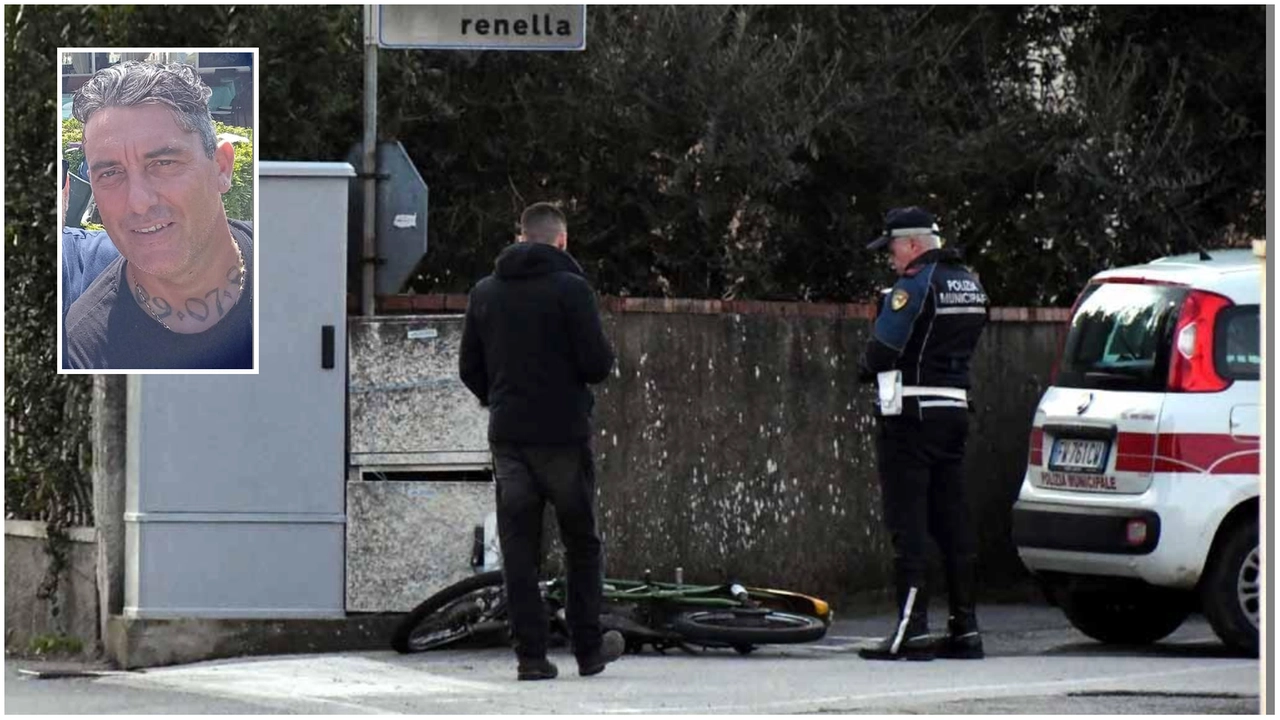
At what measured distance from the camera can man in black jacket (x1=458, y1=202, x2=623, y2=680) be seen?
28.1 feet

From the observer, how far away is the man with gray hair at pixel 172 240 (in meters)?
10.0

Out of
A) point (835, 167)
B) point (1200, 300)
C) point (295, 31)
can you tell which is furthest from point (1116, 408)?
point (295, 31)

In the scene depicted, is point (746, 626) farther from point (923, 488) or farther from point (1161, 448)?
point (1161, 448)

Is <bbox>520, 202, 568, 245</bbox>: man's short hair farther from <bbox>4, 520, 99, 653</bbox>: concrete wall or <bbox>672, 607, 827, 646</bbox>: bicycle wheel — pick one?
<bbox>4, 520, 99, 653</bbox>: concrete wall

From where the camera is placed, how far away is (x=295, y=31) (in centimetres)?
1201

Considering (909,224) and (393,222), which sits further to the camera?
(393,222)

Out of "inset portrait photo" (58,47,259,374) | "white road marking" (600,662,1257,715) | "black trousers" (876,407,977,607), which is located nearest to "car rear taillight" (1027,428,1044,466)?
"black trousers" (876,407,977,607)

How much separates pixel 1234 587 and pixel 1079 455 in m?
0.82

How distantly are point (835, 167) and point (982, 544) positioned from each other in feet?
7.17

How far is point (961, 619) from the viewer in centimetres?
984

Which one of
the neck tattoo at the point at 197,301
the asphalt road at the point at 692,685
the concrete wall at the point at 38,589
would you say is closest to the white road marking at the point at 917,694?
the asphalt road at the point at 692,685

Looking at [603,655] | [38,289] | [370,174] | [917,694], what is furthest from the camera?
[38,289]

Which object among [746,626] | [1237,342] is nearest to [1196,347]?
[1237,342]

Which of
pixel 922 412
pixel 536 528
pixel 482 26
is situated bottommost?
pixel 536 528
